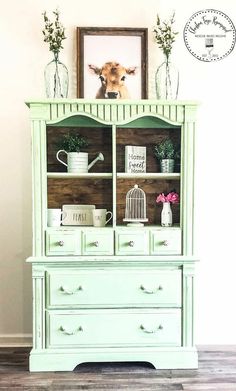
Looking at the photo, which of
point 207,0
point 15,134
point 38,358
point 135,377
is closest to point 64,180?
point 15,134

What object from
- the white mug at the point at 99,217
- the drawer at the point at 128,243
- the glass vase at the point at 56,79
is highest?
the glass vase at the point at 56,79

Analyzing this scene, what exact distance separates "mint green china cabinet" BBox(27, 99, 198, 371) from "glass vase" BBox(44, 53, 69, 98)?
31 cm

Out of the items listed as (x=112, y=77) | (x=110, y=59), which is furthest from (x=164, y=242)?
(x=110, y=59)

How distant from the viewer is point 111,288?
2.90 meters

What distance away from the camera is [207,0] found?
338cm

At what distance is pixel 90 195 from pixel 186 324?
45.4 inches

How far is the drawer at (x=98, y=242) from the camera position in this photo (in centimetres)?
291

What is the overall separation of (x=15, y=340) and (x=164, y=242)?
1.47 metres

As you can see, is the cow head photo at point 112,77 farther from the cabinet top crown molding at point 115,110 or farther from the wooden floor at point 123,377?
the wooden floor at point 123,377

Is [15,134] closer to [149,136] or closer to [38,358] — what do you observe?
[149,136]

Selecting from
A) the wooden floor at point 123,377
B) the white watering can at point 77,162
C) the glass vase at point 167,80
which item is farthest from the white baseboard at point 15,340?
the glass vase at point 167,80

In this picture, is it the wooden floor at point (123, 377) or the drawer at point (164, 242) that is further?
the drawer at point (164, 242)

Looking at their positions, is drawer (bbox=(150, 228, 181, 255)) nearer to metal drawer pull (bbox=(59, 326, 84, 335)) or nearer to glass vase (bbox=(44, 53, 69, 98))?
metal drawer pull (bbox=(59, 326, 84, 335))

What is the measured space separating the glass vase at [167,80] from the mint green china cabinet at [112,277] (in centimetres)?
31
